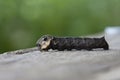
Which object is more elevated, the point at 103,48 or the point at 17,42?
the point at 103,48

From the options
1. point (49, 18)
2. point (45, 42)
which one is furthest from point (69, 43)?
point (49, 18)

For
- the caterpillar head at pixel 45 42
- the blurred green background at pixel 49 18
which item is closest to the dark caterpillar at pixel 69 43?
the caterpillar head at pixel 45 42

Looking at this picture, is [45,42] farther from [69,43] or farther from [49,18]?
[49,18]

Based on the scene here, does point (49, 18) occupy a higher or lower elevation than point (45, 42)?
lower

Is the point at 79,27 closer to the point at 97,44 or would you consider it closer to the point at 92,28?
the point at 92,28

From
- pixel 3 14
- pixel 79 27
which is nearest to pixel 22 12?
pixel 3 14

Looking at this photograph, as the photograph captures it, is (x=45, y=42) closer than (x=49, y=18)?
Yes

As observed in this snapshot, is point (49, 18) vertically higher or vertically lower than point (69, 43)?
lower

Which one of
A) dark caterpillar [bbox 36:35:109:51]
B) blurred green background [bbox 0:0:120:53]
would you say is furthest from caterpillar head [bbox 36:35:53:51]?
blurred green background [bbox 0:0:120:53]
